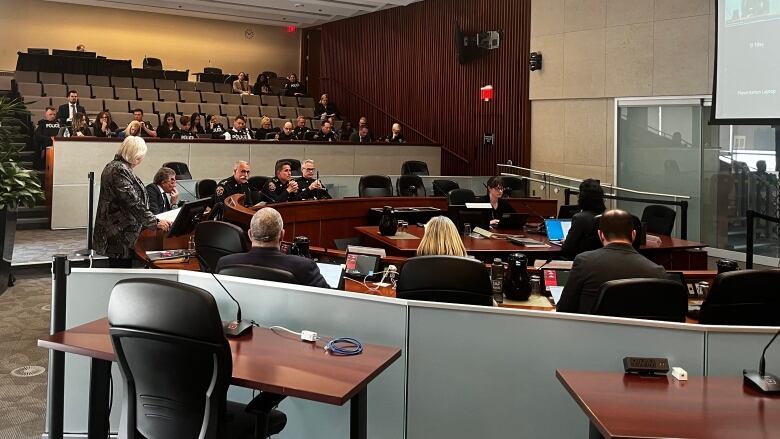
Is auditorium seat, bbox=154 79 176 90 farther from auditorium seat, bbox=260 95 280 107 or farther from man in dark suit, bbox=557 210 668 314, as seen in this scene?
man in dark suit, bbox=557 210 668 314

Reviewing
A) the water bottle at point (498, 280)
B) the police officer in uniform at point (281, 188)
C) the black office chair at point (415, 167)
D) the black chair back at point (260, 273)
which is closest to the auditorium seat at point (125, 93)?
the black office chair at point (415, 167)

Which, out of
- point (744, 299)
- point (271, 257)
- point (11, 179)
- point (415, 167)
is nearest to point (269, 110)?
point (415, 167)

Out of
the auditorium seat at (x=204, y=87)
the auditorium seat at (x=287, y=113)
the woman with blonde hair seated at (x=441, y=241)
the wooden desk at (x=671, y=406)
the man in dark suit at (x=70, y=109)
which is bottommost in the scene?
the wooden desk at (x=671, y=406)

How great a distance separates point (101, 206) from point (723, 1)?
6670 mm

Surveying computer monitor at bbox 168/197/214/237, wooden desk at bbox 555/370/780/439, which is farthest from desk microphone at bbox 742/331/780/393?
computer monitor at bbox 168/197/214/237

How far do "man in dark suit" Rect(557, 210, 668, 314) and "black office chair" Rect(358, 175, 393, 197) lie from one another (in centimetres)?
650

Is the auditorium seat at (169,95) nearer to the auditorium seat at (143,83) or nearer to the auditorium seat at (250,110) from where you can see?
the auditorium seat at (143,83)

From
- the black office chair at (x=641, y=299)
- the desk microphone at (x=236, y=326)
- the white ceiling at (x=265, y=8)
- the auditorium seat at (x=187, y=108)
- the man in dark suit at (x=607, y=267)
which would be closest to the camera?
the desk microphone at (x=236, y=326)

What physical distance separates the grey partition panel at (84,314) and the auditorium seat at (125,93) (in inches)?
480

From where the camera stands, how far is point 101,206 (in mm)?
5520

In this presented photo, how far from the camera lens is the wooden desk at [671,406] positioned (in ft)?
7.02

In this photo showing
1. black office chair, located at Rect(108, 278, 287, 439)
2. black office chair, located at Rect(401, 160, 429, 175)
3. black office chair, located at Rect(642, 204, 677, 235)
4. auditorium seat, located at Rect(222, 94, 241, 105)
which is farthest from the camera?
auditorium seat, located at Rect(222, 94, 241, 105)

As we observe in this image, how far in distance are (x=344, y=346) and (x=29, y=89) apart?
13287 millimetres

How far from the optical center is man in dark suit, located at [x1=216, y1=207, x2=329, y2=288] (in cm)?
A: 374
